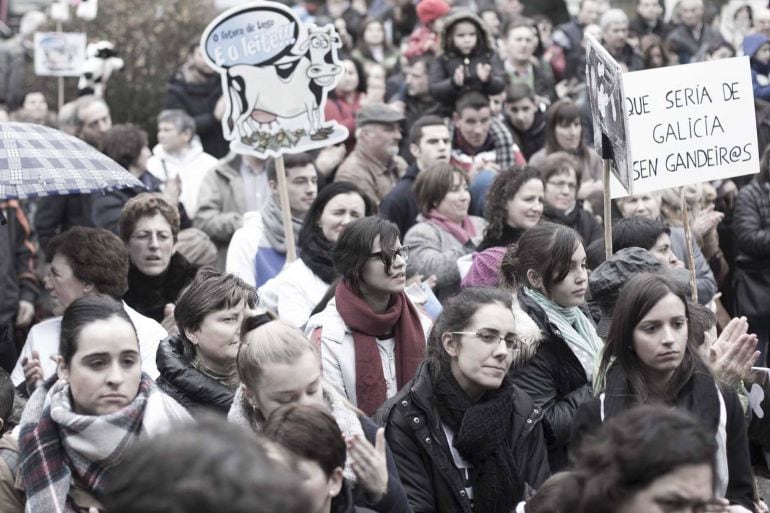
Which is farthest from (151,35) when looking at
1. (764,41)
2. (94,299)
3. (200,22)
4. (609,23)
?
(94,299)

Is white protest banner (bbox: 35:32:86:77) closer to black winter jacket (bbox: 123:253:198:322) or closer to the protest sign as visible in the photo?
black winter jacket (bbox: 123:253:198:322)

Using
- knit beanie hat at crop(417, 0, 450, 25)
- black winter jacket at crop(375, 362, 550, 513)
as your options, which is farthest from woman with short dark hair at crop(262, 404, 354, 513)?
knit beanie hat at crop(417, 0, 450, 25)

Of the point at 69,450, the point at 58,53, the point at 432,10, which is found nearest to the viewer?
the point at 69,450

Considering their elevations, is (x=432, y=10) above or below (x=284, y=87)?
above

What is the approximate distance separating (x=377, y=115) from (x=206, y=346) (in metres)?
4.65

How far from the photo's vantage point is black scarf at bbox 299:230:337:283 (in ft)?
25.1

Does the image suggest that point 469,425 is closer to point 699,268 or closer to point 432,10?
point 699,268

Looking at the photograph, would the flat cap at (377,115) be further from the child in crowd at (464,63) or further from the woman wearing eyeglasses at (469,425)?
the woman wearing eyeglasses at (469,425)

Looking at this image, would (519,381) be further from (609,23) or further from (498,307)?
(609,23)

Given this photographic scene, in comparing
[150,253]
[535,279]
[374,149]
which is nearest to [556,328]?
[535,279]

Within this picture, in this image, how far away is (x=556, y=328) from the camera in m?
6.23

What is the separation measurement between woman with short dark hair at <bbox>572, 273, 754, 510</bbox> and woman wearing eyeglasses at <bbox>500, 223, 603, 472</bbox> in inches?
14.3

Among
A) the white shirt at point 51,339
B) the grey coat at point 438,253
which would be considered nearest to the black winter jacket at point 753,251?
the grey coat at point 438,253

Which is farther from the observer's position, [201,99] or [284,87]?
[201,99]
